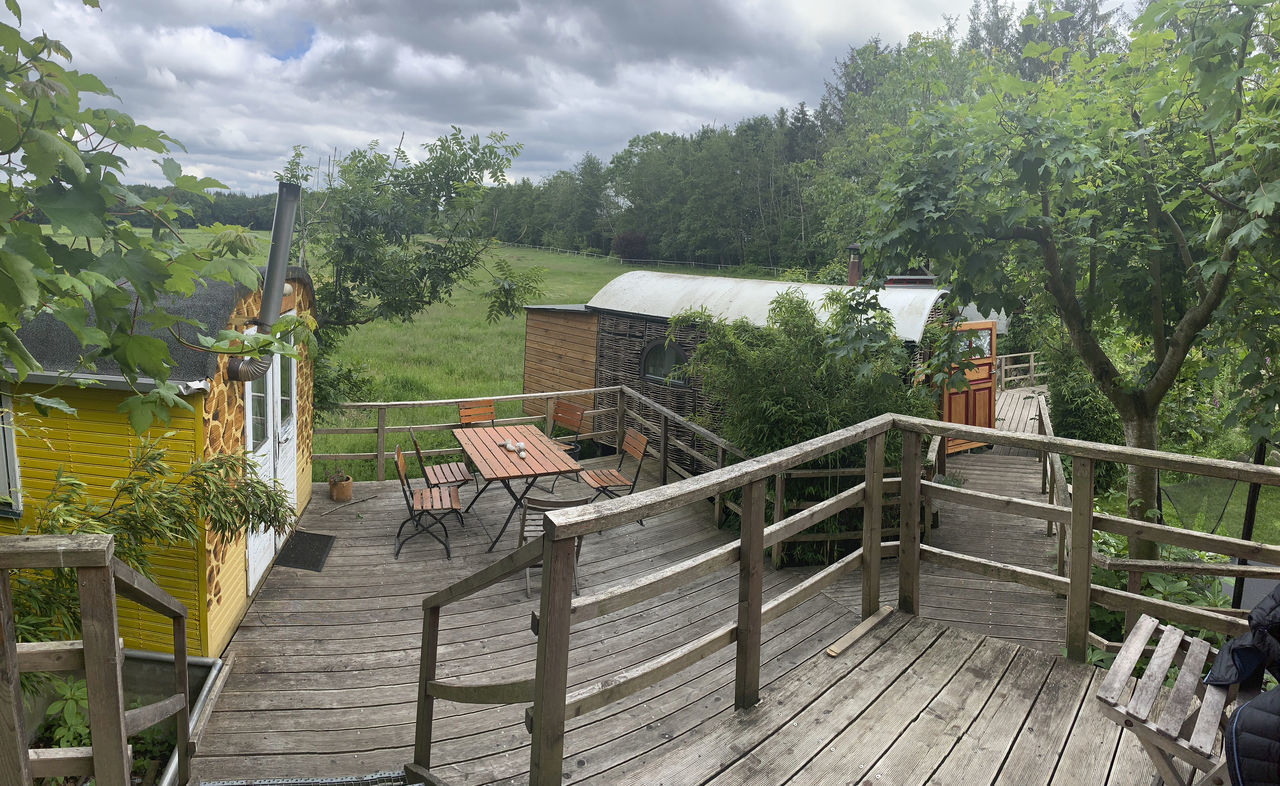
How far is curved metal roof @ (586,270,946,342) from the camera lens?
30.7ft

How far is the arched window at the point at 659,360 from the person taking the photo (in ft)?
36.8

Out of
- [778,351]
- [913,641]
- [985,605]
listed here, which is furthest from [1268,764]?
[778,351]

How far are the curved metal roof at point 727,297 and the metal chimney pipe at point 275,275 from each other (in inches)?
190

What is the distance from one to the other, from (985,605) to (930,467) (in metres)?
2.83

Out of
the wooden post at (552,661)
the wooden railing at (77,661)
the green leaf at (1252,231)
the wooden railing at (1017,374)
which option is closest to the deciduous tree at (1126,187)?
the green leaf at (1252,231)

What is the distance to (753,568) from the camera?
2.68 m

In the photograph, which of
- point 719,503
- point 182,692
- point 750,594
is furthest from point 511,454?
point 750,594

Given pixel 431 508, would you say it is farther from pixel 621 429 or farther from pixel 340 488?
pixel 621 429

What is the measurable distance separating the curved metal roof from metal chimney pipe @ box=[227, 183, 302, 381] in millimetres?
4830

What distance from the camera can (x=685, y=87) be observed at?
71.1 m

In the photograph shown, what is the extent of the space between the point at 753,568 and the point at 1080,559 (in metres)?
1.40

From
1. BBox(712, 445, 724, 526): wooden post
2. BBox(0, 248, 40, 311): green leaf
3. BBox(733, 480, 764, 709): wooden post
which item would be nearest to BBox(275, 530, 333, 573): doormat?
BBox(712, 445, 724, 526): wooden post

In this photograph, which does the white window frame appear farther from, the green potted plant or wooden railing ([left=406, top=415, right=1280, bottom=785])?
wooden railing ([left=406, top=415, right=1280, bottom=785])

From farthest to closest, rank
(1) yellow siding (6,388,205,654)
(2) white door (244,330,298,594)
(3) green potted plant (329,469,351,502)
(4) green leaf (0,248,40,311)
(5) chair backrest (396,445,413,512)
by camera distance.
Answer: (3) green potted plant (329,469,351,502) → (5) chair backrest (396,445,413,512) → (2) white door (244,330,298,594) → (1) yellow siding (6,388,205,654) → (4) green leaf (0,248,40,311)
